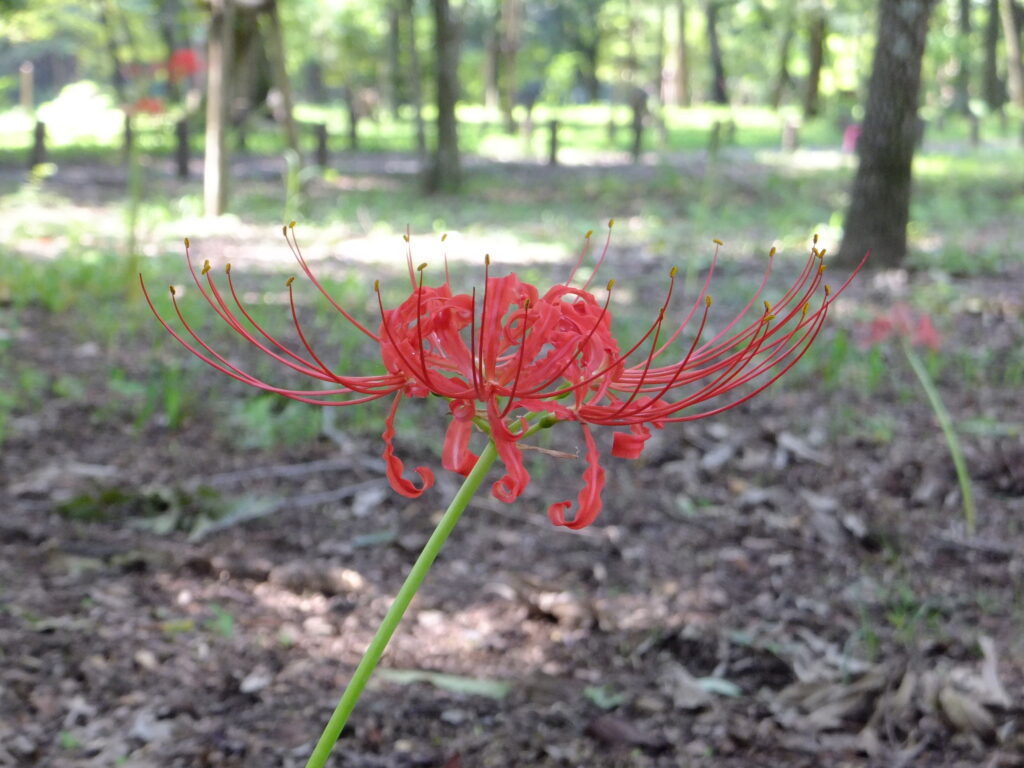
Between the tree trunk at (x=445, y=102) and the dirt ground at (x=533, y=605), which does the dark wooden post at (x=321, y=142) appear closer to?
the tree trunk at (x=445, y=102)

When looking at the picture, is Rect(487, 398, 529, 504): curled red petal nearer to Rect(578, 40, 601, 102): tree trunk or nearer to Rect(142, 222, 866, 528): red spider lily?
Rect(142, 222, 866, 528): red spider lily

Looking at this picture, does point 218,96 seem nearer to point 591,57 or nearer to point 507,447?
point 507,447

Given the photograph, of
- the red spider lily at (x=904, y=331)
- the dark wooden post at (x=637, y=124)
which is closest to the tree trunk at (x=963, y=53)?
the dark wooden post at (x=637, y=124)

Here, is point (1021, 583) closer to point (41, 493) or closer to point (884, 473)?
point (884, 473)

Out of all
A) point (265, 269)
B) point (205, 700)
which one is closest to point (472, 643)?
point (205, 700)

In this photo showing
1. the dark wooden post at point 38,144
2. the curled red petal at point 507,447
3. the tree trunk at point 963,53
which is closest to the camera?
the curled red petal at point 507,447

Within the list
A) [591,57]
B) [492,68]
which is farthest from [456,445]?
[591,57]
